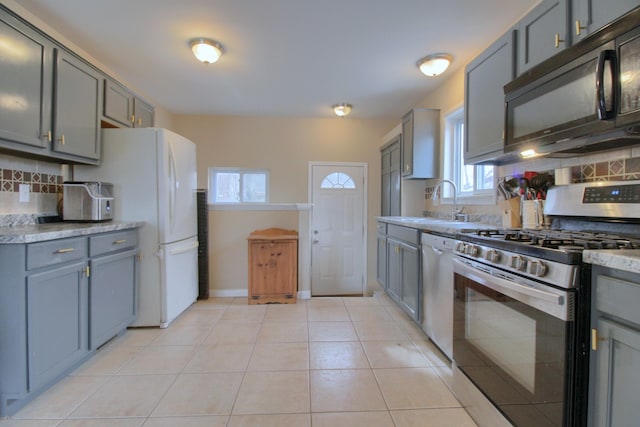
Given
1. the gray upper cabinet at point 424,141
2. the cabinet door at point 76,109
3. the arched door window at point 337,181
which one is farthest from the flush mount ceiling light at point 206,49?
the arched door window at point 337,181

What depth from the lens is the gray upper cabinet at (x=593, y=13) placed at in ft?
3.97

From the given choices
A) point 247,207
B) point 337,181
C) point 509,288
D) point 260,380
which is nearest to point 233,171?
point 247,207

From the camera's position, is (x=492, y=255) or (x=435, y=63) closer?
(x=492, y=255)

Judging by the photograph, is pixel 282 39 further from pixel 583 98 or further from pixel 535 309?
pixel 535 309

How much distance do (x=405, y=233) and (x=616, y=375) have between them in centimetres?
178

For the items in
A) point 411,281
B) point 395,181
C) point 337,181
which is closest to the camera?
point 411,281

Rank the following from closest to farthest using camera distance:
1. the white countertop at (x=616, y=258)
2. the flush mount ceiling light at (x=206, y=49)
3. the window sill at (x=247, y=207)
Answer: the white countertop at (x=616, y=258) → the flush mount ceiling light at (x=206, y=49) → the window sill at (x=247, y=207)

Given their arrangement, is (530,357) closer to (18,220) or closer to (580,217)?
(580,217)

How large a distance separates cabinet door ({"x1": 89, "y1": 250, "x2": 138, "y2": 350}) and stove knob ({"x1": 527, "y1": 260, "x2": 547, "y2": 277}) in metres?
2.56

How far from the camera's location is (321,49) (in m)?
2.46

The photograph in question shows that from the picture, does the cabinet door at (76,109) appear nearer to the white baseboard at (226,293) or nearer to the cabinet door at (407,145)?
the white baseboard at (226,293)

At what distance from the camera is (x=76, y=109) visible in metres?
2.21

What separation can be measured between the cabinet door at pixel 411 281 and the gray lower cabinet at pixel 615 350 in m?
1.40

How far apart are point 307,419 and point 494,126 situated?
2.13m
